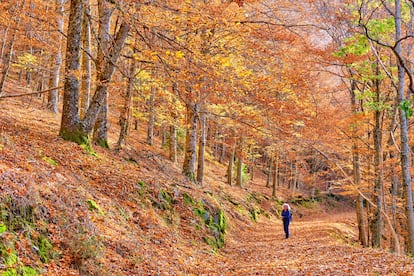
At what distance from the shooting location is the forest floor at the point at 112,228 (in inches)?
200

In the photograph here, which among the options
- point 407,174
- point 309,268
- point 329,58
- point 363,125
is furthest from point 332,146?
point 309,268

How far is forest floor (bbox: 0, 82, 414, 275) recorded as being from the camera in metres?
5.07

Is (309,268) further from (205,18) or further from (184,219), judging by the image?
(205,18)

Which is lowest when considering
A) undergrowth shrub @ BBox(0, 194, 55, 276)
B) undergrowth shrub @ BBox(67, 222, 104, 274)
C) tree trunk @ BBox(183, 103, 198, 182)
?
undergrowth shrub @ BBox(67, 222, 104, 274)

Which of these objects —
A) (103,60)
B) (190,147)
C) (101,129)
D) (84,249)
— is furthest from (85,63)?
(84,249)

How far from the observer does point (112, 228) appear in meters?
7.17

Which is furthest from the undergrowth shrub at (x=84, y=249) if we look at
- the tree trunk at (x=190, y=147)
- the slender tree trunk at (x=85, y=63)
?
the tree trunk at (x=190, y=147)

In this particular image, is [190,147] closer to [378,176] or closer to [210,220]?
[210,220]

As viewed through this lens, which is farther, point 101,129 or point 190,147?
point 190,147

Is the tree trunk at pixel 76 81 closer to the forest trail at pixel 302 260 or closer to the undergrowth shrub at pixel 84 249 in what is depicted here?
the undergrowth shrub at pixel 84 249

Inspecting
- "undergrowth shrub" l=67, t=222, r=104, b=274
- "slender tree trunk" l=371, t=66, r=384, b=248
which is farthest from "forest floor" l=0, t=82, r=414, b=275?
"slender tree trunk" l=371, t=66, r=384, b=248

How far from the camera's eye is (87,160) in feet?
31.0

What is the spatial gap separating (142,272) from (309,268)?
4.38 m

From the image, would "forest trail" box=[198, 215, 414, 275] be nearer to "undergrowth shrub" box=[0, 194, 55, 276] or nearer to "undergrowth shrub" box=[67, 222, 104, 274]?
"undergrowth shrub" box=[67, 222, 104, 274]
